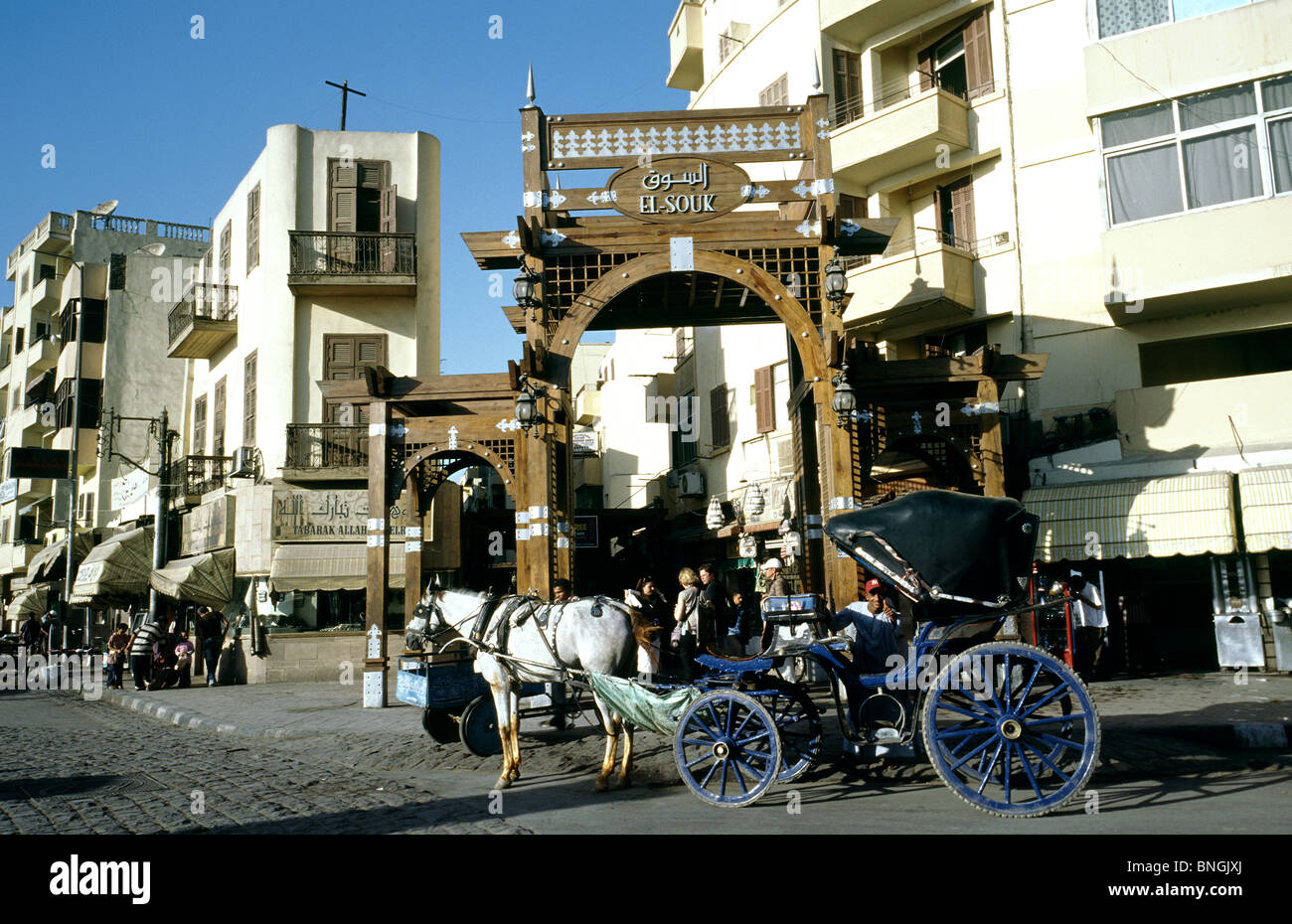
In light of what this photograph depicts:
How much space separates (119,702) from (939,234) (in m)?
18.9

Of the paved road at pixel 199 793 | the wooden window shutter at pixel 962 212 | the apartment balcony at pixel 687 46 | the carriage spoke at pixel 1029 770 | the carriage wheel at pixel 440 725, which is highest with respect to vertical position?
the apartment balcony at pixel 687 46

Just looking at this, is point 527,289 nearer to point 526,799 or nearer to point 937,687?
point 526,799

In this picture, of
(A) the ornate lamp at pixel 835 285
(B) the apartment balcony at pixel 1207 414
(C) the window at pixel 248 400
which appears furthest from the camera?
(C) the window at pixel 248 400

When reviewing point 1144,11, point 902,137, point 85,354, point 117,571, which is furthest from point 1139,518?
point 85,354

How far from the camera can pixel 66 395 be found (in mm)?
37844

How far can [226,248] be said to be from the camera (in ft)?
95.6

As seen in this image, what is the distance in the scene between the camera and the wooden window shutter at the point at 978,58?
67.0 ft

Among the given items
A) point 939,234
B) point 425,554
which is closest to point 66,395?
point 425,554

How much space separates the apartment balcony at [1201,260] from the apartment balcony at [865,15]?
7564mm

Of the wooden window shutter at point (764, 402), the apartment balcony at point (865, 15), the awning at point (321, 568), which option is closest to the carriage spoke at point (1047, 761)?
the wooden window shutter at point (764, 402)

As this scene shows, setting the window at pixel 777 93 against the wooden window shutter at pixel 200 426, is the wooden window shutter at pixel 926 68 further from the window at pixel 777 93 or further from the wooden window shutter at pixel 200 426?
the wooden window shutter at pixel 200 426

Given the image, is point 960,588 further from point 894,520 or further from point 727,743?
point 727,743
